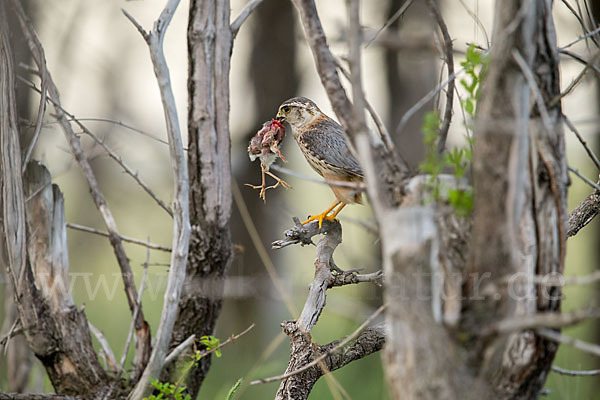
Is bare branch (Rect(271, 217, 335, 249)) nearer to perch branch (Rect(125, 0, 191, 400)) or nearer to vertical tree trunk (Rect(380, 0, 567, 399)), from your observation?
perch branch (Rect(125, 0, 191, 400))

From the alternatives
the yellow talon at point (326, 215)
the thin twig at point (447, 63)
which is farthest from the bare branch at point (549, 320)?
the yellow talon at point (326, 215)

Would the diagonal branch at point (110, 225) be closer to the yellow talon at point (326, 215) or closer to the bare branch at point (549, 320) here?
the yellow talon at point (326, 215)

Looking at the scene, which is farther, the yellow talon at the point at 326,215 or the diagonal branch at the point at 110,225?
the yellow talon at the point at 326,215

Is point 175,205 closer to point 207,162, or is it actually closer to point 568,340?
point 207,162

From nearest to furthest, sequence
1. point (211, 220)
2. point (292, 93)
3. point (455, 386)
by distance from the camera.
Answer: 1. point (455, 386)
2. point (211, 220)
3. point (292, 93)

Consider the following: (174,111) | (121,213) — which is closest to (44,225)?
(174,111)

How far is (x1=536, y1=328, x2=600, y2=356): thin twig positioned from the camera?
37.2 inches

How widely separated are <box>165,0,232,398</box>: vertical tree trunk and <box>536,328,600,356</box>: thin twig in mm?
1506

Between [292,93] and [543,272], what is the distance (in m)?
4.22

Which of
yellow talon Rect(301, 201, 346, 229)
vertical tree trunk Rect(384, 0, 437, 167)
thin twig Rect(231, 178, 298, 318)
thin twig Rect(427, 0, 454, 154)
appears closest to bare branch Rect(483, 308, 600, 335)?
thin twig Rect(427, 0, 454, 154)

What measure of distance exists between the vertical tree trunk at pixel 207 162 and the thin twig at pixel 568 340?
151 centimetres

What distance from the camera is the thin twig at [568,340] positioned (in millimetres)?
944

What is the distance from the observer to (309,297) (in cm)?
201

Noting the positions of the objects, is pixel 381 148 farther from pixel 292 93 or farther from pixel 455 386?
pixel 292 93
